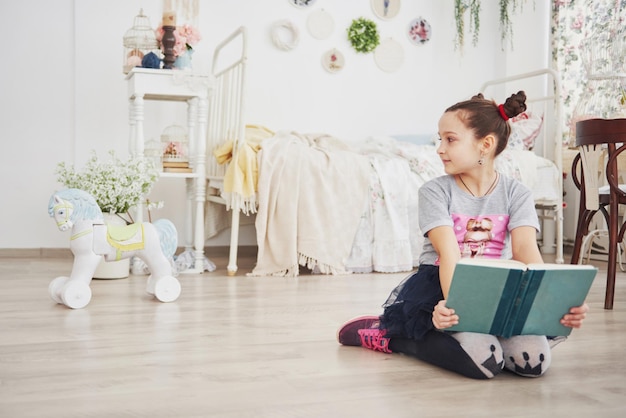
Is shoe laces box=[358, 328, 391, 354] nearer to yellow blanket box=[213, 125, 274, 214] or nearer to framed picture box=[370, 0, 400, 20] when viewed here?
yellow blanket box=[213, 125, 274, 214]

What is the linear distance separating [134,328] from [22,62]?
2311 mm

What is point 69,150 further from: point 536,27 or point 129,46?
point 536,27

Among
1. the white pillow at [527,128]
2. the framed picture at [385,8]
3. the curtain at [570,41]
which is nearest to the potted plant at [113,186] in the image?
the framed picture at [385,8]

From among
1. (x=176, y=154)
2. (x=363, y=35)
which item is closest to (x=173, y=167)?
(x=176, y=154)

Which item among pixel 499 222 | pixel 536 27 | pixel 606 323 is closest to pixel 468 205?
pixel 499 222

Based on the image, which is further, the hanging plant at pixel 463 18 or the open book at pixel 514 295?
the hanging plant at pixel 463 18

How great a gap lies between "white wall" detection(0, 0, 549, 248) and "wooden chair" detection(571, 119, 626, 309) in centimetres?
199

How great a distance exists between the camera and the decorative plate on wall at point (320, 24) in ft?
14.4

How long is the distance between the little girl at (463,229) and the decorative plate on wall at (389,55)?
2907 millimetres

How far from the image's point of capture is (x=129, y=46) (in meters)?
3.53

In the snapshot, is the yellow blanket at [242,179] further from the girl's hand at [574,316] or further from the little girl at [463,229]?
the girl's hand at [574,316]

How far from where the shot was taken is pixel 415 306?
5.49ft

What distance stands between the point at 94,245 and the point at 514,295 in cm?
155

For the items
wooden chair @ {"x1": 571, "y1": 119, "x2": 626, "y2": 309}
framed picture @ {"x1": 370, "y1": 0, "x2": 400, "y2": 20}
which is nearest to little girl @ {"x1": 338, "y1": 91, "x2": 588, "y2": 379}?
wooden chair @ {"x1": 571, "y1": 119, "x2": 626, "y2": 309}
